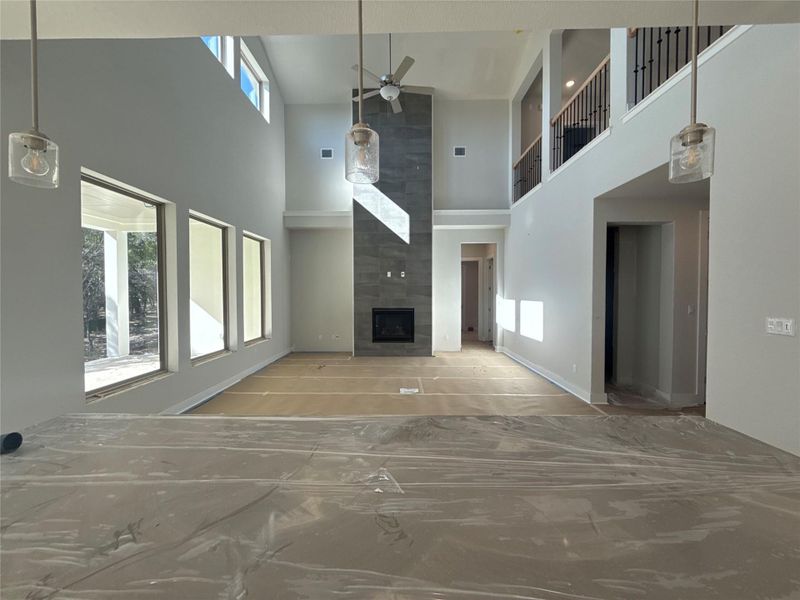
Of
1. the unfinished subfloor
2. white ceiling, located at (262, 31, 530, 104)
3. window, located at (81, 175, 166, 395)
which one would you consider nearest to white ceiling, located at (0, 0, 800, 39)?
window, located at (81, 175, 166, 395)

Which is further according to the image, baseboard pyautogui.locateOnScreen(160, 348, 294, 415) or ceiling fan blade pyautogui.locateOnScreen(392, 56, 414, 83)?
ceiling fan blade pyautogui.locateOnScreen(392, 56, 414, 83)

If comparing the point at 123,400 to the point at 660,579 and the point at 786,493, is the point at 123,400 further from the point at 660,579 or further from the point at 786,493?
the point at 786,493

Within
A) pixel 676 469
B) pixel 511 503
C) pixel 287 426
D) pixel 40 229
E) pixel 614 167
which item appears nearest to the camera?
pixel 511 503

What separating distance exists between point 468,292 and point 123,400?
934 cm

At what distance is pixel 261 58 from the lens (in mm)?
6363

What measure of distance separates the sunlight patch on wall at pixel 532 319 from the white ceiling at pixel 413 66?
472cm

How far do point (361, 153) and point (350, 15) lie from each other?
837 millimetres

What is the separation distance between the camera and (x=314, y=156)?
777 cm

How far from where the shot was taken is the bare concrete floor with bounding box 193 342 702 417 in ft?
13.1

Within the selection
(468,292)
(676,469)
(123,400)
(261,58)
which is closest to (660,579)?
(676,469)

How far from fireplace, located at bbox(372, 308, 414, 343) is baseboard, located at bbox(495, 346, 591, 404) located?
7.22 feet

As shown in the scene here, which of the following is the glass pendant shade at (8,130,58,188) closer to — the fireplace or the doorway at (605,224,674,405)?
the doorway at (605,224,674,405)

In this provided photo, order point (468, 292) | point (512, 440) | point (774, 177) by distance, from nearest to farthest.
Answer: point (512, 440)
point (774, 177)
point (468, 292)

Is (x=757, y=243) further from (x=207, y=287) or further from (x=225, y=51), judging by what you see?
(x=225, y=51)
